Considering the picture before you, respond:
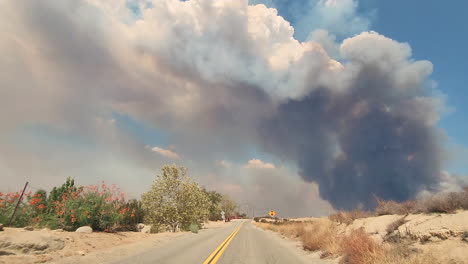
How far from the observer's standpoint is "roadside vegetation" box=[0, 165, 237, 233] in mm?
14856

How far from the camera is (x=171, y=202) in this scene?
30922mm

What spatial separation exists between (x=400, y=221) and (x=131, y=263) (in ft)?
41.0

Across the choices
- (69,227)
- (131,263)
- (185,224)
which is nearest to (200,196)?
(185,224)

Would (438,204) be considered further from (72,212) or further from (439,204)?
(72,212)

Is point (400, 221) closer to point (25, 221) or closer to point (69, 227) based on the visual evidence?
point (69, 227)

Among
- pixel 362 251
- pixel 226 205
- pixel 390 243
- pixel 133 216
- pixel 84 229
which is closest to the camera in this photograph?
pixel 362 251

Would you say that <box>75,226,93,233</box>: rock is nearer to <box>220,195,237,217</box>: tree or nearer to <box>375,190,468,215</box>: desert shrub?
<box>375,190,468,215</box>: desert shrub

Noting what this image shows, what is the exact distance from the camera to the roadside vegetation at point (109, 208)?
14.9 m

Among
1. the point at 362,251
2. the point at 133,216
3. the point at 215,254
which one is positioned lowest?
the point at 215,254

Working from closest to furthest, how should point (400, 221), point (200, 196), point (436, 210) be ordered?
point (436, 210)
point (400, 221)
point (200, 196)

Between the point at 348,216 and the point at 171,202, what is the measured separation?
1988cm

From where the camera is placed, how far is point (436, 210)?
11.5 meters

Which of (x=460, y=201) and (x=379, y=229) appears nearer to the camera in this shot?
(x=460, y=201)

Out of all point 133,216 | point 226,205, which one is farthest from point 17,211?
point 226,205
